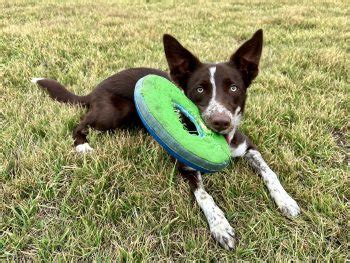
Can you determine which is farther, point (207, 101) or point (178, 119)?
point (207, 101)

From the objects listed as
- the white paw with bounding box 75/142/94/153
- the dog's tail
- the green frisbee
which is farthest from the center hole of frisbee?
A: the dog's tail

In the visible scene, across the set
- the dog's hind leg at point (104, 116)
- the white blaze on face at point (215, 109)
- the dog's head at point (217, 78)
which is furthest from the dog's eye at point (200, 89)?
the dog's hind leg at point (104, 116)

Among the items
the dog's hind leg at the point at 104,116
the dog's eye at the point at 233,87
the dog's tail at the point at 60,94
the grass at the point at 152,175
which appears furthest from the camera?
the dog's tail at the point at 60,94

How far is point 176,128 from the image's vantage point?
8.79ft

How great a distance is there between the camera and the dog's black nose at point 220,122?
2.80m

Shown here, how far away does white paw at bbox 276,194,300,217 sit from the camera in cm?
252

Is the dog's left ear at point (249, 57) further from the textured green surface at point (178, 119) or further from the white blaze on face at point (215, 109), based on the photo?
the textured green surface at point (178, 119)

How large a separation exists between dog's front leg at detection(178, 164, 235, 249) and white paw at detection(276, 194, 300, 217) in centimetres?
44

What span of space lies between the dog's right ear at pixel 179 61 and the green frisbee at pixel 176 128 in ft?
0.98

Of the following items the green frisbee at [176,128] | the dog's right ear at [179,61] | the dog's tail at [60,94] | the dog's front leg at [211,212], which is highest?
the dog's right ear at [179,61]

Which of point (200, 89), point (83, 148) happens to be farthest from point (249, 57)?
point (83, 148)

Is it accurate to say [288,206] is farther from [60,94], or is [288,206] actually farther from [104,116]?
[60,94]

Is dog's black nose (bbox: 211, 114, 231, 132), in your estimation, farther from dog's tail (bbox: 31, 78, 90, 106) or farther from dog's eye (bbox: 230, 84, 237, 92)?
dog's tail (bbox: 31, 78, 90, 106)

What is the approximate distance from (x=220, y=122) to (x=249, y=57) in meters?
0.99
